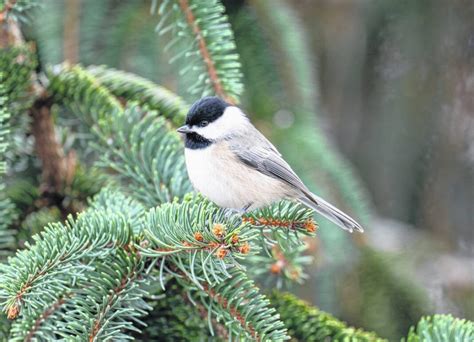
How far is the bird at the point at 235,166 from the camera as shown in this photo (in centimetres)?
188

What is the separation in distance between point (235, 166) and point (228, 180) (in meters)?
0.09

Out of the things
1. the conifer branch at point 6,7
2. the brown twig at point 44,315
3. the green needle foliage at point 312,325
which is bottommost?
the brown twig at point 44,315

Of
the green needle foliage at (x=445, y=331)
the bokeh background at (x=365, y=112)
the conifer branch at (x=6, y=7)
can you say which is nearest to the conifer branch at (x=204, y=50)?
the bokeh background at (x=365, y=112)

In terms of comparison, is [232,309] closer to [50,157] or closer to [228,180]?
[228,180]

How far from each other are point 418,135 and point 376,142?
202mm

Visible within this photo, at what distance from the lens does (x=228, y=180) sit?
6.56 ft

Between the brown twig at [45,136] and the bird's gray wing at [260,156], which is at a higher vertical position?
the bird's gray wing at [260,156]

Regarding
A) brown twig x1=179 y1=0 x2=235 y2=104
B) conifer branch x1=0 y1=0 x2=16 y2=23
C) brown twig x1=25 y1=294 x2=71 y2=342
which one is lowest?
brown twig x1=25 y1=294 x2=71 y2=342

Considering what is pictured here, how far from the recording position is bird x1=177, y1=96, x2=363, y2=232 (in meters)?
1.88

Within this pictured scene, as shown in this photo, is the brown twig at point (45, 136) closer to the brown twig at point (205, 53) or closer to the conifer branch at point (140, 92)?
the conifer branch at point (140, 92)

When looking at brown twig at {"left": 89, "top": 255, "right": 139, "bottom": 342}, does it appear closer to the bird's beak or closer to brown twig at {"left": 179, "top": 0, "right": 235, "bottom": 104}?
the bird's beak

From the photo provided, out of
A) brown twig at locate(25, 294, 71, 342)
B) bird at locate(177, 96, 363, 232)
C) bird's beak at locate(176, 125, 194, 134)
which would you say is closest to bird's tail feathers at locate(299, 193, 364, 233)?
bird at locate(177, 96, 363, 232)

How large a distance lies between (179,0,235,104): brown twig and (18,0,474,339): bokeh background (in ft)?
1.19

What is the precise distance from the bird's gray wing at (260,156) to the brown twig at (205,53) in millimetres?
215
